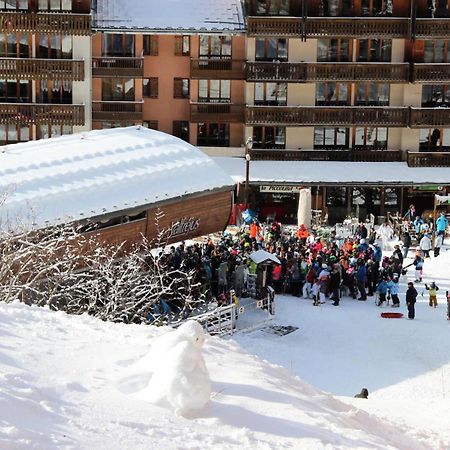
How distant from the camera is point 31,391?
39.1 feet

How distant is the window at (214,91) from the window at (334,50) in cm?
413

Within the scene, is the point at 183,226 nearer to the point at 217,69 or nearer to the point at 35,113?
the point at 35,113

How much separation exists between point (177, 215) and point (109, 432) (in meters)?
17.5

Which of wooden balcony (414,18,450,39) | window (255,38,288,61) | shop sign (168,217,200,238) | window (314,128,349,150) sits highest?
wooden balcony (414,18,450,39)

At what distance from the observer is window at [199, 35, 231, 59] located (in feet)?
147

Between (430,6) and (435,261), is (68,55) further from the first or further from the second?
(435,261)

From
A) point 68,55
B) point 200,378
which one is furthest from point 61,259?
point 68,55

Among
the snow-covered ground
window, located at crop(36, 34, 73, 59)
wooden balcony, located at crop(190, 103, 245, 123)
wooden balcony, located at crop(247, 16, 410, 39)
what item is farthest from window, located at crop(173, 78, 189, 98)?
the snow-covered ground

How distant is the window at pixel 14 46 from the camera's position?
42.7 metres

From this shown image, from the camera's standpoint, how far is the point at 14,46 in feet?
140

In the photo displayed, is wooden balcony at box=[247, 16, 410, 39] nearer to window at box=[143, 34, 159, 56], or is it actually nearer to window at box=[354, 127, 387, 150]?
window at box=[354, 127, 387, 150]

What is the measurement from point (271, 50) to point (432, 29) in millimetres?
6649

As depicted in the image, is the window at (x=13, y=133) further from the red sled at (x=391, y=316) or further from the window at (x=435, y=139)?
the red sled at (x=391, y=316)

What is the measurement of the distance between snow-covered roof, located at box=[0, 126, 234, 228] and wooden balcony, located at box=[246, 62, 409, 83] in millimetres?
12654
